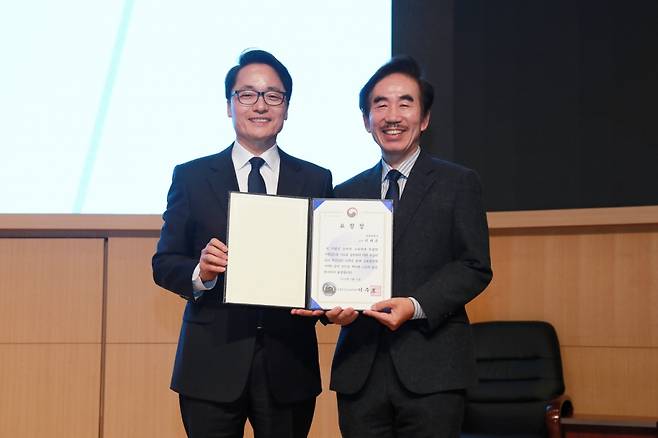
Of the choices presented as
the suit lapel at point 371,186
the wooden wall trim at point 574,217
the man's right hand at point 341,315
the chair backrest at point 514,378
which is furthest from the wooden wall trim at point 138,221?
the man's right hand at point 341,315

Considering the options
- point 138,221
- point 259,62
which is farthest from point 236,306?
point 138,221

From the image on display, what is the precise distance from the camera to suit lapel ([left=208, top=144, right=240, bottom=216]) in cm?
230

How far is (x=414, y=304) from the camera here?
2.08m

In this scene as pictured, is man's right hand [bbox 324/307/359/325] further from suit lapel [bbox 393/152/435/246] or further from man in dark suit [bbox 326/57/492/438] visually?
suit lapel [bbox 393/152/435/246]

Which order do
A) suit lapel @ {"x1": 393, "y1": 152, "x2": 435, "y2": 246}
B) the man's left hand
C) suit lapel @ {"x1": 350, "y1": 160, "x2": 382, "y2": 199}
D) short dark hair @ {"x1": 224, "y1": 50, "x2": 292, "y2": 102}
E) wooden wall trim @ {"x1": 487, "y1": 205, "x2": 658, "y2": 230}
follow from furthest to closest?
wooden wall trim @ {"x1": 487, "y1": 205, "x2": 658, "y2": 230} < short dark hair @ {"x1": 224, "y1": 50, "x2": 292, "y2": 102} < suit lapel @ {"x1": 350, "y1": 160, "x2": 382, "y2": 199} < suit lapel @ {"x1": 393, "y1": 152, "x2": 435, "y2": 246} < the man's left hand

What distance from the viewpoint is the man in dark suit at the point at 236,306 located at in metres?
2.19

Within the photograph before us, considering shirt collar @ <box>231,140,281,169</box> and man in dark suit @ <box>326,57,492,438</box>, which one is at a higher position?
shirt collar @ <box>231,140,281,169</box>

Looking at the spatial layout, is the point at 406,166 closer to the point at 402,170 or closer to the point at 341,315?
the point at 402,170

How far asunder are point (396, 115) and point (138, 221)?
73.4 inches

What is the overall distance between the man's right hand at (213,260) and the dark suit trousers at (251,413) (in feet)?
0.77

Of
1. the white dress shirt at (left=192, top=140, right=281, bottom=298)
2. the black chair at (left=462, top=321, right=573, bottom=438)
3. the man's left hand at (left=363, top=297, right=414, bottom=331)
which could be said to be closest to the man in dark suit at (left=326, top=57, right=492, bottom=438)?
the man's left hand at (left=363, top=297, right=414, bottom=331)

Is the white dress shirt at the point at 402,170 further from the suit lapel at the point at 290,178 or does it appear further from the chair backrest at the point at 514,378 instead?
the chair backrest at the point at 514,378

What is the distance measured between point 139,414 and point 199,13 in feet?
6.32

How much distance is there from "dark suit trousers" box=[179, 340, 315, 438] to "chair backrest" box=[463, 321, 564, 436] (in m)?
1.72
